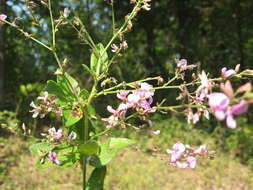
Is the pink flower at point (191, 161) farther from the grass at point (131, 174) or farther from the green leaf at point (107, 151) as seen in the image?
the grass at point (131, 174)

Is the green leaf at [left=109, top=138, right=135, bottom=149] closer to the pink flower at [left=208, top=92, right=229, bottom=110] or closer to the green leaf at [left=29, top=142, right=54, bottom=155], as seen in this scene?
the green leaf at [left=29, top=142, right=54, bottom=155]

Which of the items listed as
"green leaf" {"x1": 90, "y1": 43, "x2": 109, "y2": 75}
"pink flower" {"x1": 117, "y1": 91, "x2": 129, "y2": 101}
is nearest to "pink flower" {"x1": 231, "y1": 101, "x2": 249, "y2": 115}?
"pink flower" {"x1": 117, "y1": 91, "x2": 129, "y2": 101}

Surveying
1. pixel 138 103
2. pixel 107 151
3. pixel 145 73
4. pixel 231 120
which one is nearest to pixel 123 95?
pixel 138 103

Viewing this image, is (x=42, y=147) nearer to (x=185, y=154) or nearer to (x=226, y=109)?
Answer: (x=185, y=154)

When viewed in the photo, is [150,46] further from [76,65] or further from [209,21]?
[76,65]

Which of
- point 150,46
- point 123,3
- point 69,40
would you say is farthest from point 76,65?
point 150,46

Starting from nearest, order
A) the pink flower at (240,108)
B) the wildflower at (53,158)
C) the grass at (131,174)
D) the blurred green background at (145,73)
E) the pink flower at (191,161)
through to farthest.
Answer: the pink flower at (240,108), the pink flower at (191,161), the wildflower at (53,158), the grass at (131,174), the blurred green background at (145,73)

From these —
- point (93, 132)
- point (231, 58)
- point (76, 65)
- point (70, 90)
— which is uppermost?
point (231, 58)

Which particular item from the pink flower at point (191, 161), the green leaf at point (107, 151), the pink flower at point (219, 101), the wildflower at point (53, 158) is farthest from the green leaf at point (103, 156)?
the pink flower at point (219, 101)
